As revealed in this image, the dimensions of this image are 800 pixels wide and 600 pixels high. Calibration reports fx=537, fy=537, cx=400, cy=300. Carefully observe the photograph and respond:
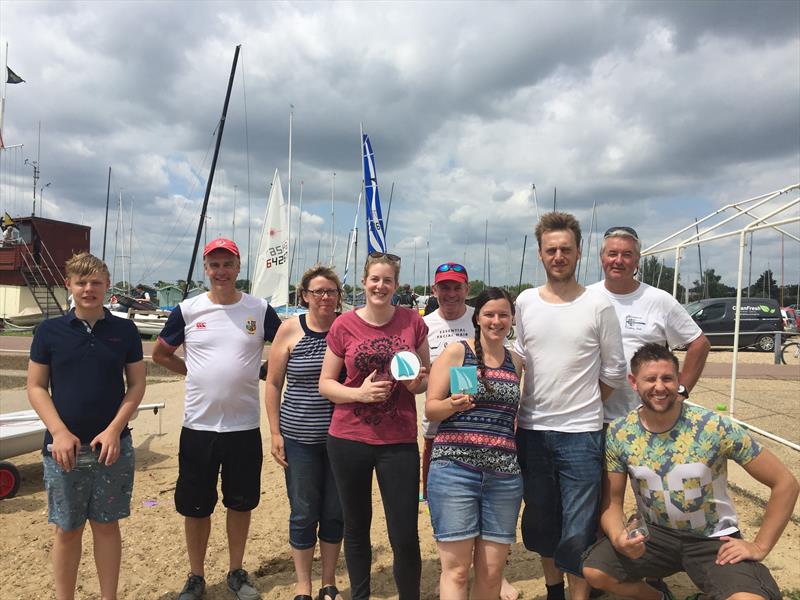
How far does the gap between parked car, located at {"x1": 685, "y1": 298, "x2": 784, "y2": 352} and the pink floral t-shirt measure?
16.8 metres

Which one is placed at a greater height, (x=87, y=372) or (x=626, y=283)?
(x=626, y=283)

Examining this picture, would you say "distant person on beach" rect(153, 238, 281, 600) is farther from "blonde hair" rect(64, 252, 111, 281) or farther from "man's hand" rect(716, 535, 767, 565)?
"man's hand" rect(716, 535, 767, 565)

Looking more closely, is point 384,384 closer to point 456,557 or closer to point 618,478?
point 456,557

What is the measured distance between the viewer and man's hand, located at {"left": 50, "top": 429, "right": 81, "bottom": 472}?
2.69 m

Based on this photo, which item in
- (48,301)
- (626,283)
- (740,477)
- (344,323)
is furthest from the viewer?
(48,301)

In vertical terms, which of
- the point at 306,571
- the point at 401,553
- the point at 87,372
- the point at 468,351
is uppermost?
the point at 468,351

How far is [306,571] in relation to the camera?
3.14 metres

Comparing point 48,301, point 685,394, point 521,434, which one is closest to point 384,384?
point 521,434

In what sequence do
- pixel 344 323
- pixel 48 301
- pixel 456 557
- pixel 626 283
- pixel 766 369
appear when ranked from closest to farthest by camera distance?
pixel 456 557, pixel 344 323, pixel 626 283, pixel 766 369, pixel 48 301

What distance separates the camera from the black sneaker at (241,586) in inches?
130

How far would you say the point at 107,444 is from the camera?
2.79m

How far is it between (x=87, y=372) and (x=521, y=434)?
229cm

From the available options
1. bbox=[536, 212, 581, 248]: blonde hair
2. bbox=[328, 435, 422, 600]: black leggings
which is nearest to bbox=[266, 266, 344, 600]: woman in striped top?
bbox=[328, 435, 422, 600]: black leggings

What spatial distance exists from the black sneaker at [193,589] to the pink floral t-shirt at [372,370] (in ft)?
5.02
